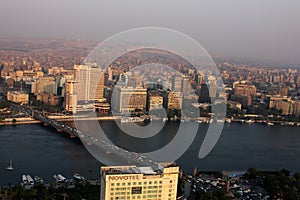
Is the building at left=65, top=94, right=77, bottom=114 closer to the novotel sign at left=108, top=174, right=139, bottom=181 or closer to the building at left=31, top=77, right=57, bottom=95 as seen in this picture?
the building at left=31, top=77, right=57, bottom=95

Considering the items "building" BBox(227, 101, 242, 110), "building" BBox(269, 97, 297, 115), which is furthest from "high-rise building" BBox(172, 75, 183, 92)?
"building" BBox(269, 97, 297, 115)

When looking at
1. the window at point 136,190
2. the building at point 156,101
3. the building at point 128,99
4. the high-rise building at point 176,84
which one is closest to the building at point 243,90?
the high-rise building at point 176,84

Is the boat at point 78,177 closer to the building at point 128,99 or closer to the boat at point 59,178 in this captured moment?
the boat at point 59,178

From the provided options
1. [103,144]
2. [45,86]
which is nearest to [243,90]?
[45,86]

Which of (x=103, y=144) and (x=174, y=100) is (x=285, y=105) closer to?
(x=174, y=100)

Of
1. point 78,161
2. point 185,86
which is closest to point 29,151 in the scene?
point 78,161

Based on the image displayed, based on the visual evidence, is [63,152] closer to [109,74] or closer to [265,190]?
[265,190]
